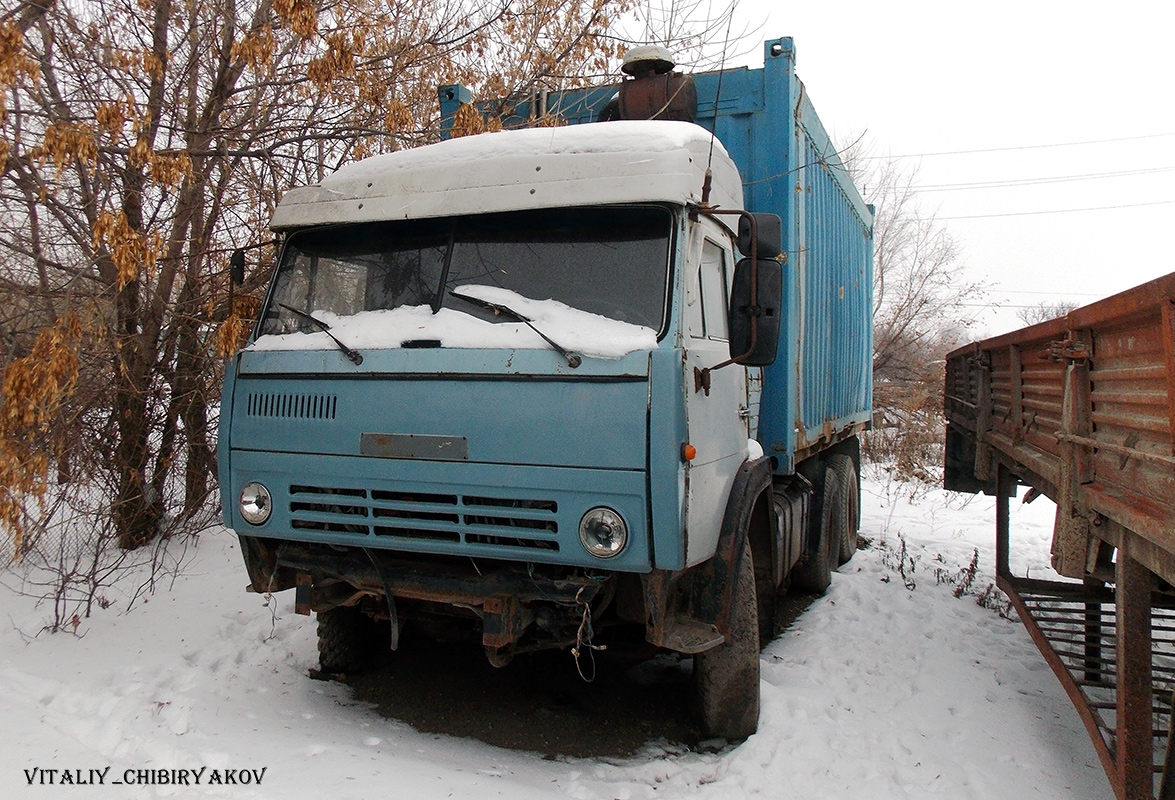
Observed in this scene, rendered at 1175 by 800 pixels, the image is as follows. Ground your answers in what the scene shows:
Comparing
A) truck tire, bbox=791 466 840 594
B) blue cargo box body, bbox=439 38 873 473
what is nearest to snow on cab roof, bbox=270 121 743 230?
blue cargo box body, bbox=439 38 873 473

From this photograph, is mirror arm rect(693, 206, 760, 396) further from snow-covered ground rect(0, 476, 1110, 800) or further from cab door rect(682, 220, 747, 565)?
snow-covered ground rect(0, 476, 1110, 800)

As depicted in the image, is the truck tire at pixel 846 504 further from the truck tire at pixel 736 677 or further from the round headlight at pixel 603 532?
the round headlight at pixel 603 532

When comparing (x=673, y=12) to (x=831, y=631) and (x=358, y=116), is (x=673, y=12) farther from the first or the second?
(x=831, y=631)

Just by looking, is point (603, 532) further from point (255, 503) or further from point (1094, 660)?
point (1094, 660)

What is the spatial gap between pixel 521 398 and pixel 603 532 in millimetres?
607

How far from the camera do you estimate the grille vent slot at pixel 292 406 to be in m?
3.50

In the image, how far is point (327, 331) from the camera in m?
3.65

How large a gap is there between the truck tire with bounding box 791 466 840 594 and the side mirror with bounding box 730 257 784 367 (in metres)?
3.49

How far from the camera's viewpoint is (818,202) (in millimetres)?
5996

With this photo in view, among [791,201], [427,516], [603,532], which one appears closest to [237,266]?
[427,516]

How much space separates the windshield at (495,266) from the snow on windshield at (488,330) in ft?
0.10

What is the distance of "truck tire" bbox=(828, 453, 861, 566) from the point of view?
24.1ft

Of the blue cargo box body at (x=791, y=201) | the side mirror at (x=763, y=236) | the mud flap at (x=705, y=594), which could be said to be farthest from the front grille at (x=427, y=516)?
the blue cargo box body at (x=791, y=201)

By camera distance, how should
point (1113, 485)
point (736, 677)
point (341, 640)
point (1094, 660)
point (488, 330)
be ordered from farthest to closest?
point (341, 640)
point (1094, 660)
point (736, 677)
point (488, 330)
point (1113, 485)
